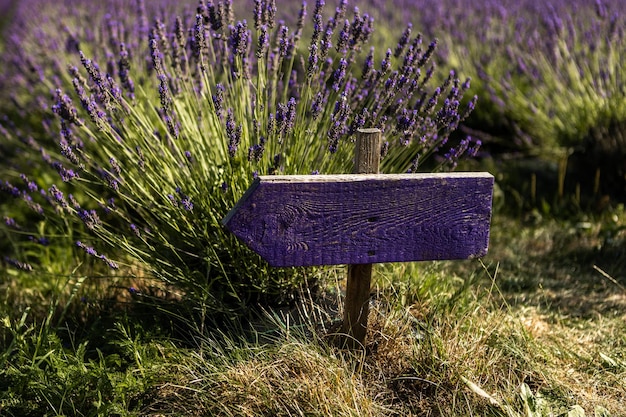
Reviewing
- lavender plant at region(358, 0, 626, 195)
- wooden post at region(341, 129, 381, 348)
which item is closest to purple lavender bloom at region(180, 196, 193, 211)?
wooden post at region(341, 129, 381, 348)

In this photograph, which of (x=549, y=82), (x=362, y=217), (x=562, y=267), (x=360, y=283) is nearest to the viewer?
(x=362, y=217)

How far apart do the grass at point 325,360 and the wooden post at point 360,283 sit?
0.08 meters

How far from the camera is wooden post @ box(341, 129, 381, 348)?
208cm

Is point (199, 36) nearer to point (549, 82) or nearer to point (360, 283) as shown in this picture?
point (360, 283)

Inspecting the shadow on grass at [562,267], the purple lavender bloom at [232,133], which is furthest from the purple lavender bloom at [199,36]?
the shadow on grass at [562,267]

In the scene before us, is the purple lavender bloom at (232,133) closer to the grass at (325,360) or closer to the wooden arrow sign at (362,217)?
the wooden arrow sign at (362,217)

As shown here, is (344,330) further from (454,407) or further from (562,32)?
(562,32)

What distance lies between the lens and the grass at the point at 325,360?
2.15 metres

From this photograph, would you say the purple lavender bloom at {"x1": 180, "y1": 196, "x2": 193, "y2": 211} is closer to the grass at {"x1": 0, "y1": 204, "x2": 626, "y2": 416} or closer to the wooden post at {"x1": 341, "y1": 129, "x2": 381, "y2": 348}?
the grass at {"x1": 0, "y1": 204, "x2": 626, "y2": 416}

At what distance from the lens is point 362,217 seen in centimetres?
197

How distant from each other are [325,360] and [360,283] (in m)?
0.27

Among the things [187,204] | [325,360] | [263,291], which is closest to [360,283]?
[325,360]

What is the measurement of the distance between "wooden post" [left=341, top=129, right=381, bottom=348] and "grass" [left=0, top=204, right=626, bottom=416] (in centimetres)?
8

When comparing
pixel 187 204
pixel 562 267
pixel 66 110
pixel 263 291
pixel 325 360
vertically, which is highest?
pixel 66 110
